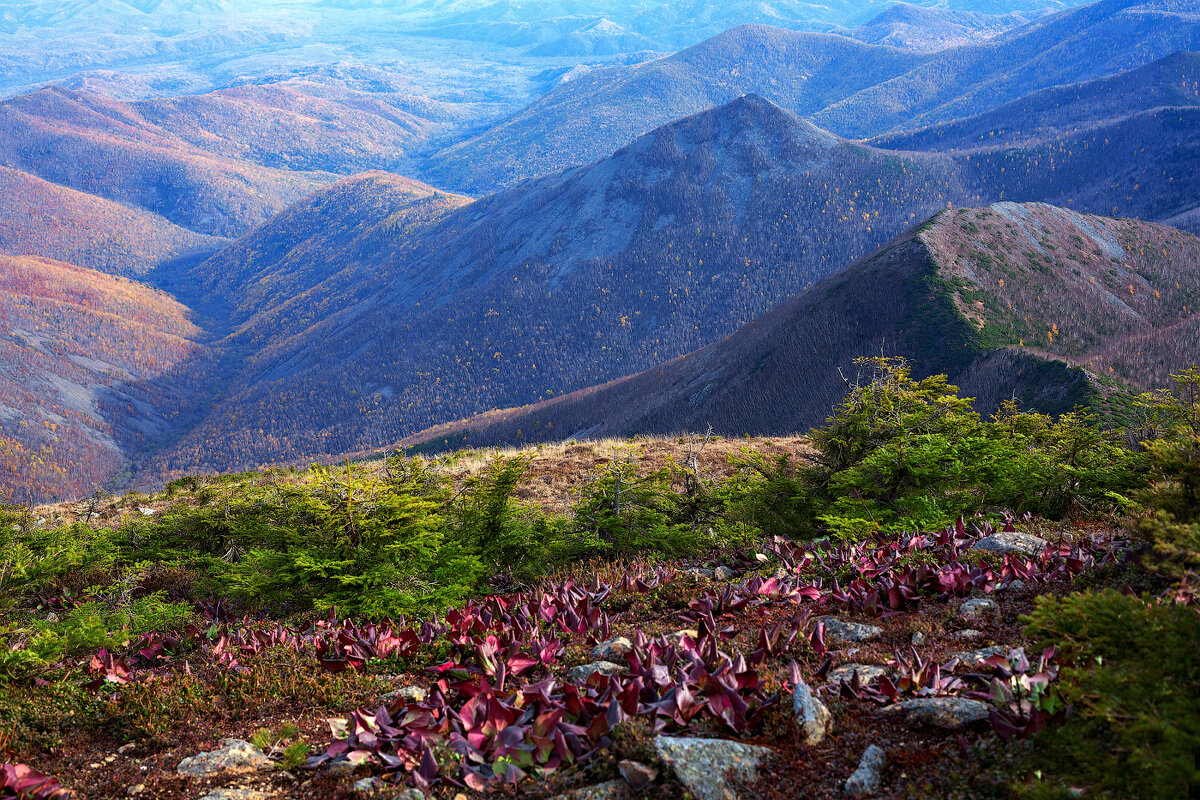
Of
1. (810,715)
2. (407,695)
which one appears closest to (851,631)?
(810,715)

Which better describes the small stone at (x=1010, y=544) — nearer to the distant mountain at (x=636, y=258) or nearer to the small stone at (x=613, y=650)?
the small stone at (x=613, y=650)

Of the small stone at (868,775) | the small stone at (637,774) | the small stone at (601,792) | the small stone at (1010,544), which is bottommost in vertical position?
the small stone at (1010,544)

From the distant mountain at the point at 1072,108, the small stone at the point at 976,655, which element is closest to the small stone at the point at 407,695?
the small stone at the point at 976,655

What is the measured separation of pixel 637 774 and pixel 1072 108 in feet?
482

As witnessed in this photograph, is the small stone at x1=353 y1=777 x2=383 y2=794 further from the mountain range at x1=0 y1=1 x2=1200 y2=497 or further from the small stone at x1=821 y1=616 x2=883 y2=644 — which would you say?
the mountain range at x1=0 y1=1 x2=1200 y2=497

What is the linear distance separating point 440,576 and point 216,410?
139 metres

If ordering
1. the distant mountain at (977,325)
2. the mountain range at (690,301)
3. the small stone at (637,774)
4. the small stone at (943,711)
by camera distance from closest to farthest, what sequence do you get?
the small stone at (637,774) → the small stone at (943,711) → the distant mountain at (977,325) → the mountain range at (690,301)

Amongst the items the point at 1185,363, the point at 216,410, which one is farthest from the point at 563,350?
the point at 216,410

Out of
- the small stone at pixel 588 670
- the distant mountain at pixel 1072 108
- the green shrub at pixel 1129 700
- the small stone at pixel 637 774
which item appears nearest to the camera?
the green shrub at pixel 1129 700

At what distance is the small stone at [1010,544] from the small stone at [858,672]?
7.34 ft

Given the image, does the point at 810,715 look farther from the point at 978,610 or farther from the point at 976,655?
the point at 978,610

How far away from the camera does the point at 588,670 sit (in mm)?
4027

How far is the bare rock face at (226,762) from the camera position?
Result: 3.46 metres

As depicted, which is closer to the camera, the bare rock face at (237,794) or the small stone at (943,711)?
the small stone at (943,711)
